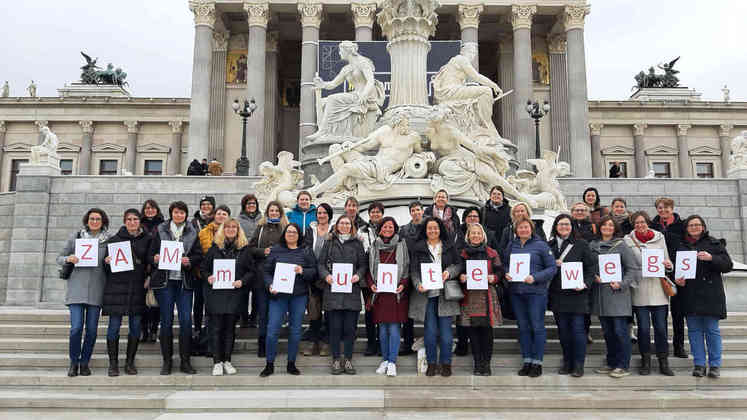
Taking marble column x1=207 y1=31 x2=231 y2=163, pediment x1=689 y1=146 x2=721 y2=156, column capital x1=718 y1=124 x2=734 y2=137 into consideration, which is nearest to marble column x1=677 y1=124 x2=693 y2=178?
pediment x1=689 y1=146 x2=721 y2=156

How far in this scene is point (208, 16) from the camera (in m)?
37.4

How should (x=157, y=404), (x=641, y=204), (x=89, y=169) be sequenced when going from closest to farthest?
1. (x=157, y=404)
2. (x=641, y=204)
3. (x=89, y=169)

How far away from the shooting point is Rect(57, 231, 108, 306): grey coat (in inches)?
271

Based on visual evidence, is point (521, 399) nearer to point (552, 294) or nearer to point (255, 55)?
point (552, 294)

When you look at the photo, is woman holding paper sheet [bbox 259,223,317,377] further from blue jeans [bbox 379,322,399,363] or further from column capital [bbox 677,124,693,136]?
column capital [bbox 677,124,693,136]

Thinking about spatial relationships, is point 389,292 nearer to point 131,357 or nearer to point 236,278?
point 236,278

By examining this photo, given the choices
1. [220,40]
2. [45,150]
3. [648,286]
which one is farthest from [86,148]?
[648,286]

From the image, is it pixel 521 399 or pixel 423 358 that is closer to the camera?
pixel 521 399

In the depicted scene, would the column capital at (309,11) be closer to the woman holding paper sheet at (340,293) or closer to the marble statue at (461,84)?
the marble statue at (461,84)

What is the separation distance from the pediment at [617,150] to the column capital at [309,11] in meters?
26.7

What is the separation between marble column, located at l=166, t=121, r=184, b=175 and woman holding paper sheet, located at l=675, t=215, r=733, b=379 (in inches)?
1830

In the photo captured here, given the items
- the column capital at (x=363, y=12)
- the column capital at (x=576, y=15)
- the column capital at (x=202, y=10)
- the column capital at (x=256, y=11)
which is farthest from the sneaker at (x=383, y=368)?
the column capital at (x=576, y=15)

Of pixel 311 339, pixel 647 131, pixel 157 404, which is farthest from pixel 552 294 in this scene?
pixel 647 131

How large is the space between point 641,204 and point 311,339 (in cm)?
1781
